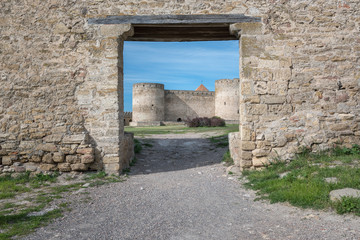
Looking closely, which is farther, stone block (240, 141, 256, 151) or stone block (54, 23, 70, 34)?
stone block (54, 23, 70, 34)

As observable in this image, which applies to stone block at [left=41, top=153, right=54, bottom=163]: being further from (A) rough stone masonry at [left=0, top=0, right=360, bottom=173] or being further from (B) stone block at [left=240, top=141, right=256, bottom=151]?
(B) stone block at [left=240, top=141, right=256, bottom=151]

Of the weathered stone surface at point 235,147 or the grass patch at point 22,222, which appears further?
the weathered stone surface at point 235,147

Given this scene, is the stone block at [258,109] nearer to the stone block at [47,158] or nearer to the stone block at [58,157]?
the stone block at [58,157]

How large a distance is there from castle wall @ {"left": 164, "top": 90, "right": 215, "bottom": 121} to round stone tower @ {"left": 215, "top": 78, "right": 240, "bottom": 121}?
8.19 feet

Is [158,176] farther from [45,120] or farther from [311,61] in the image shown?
[311,61]

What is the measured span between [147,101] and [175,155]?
86.1 feet

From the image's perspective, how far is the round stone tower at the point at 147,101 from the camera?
112 feet

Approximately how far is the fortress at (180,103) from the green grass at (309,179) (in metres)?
26.4

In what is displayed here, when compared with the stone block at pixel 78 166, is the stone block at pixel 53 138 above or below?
above

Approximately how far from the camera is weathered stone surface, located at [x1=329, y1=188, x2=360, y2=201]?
3.46m

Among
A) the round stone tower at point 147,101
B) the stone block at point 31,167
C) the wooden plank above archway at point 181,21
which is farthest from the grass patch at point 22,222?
the round stone tower at point 147,101

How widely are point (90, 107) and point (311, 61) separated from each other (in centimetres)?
486

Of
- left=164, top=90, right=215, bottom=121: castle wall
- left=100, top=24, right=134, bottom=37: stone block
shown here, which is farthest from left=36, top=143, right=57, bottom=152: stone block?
left=164, top=90, right=215, bottom=121: castle wall

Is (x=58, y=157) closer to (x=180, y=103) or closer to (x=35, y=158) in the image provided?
(x=35, y=158)
